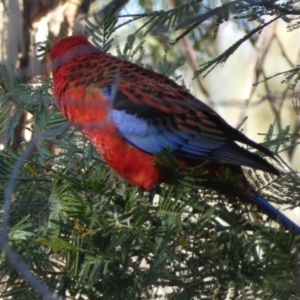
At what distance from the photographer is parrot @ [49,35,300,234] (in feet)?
8.55

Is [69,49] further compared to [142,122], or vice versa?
[69,49]

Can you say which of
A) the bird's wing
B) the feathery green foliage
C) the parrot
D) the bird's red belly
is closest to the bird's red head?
the parrot

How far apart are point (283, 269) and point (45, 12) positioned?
3499mm

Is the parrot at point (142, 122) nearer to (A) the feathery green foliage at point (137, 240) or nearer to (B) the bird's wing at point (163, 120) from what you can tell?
(B) the bird's wing at point (163, 120)

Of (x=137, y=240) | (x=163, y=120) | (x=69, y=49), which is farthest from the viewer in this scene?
(x=69, y=49)

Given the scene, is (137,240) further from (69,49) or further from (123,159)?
(69,49)

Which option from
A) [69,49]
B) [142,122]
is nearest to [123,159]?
[142,122]

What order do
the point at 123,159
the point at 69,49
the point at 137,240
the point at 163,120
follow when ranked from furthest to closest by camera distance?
the point at 69,49 < the point at 163,120 < the point at 123,159 < the point at 137,240

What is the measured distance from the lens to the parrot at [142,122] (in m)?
2.61

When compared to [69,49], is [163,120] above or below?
below

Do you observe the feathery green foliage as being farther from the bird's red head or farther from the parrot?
the bird's red head

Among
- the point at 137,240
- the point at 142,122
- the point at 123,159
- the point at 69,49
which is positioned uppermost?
the point at 69,49

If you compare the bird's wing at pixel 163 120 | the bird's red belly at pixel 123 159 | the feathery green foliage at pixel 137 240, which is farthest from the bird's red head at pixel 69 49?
the feathery green foliage at pixel 137 240

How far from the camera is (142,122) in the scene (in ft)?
8.89
